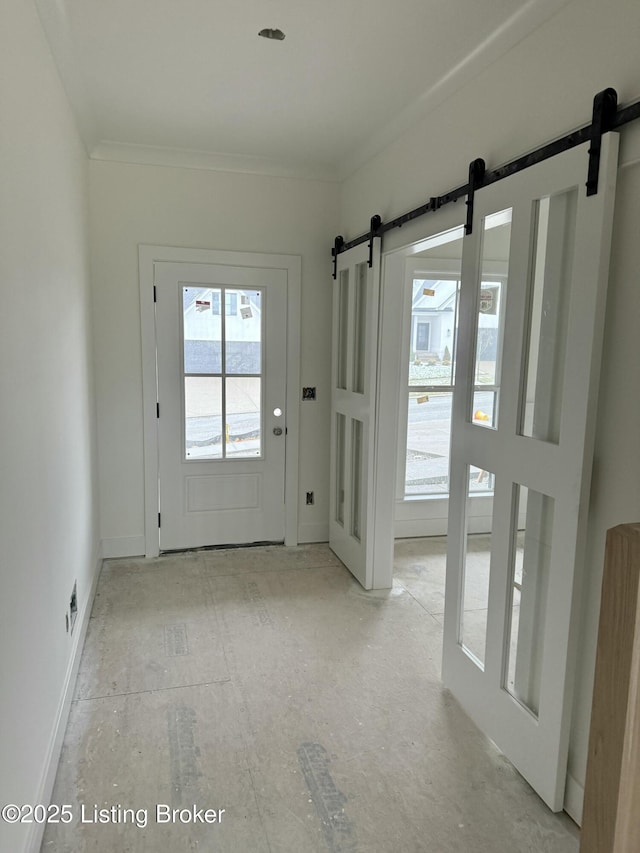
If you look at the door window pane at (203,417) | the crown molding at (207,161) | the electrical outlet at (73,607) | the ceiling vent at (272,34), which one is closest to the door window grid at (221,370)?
the door window pane at (203,417)

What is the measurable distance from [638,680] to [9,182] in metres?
1.74

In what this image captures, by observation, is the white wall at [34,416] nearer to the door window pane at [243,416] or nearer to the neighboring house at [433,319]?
the door window pane at [243,416]

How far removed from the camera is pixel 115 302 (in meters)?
3.50

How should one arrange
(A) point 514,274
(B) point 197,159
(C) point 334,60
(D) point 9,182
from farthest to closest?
1. (B) point 197,159
2. (C) point 334,60
3. (A) point 514,274
4. (D) point 9,182

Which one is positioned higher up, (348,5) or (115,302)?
(348,5)

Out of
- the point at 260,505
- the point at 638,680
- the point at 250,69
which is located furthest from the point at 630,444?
the point at 260,505

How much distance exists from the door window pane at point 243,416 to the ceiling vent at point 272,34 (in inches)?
79.8

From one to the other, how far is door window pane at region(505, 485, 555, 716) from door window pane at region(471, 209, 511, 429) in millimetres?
342

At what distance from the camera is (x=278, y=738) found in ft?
6.79

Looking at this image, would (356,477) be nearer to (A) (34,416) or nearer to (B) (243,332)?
(B) (243,332)

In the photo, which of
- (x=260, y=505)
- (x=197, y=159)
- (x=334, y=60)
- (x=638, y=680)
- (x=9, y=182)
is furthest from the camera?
(x=260, y=505)

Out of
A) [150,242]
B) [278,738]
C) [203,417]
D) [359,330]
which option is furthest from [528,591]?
[150,242]

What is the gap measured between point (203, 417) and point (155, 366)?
45 centimetres

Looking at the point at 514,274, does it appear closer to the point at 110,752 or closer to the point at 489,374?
the point at 489,374
